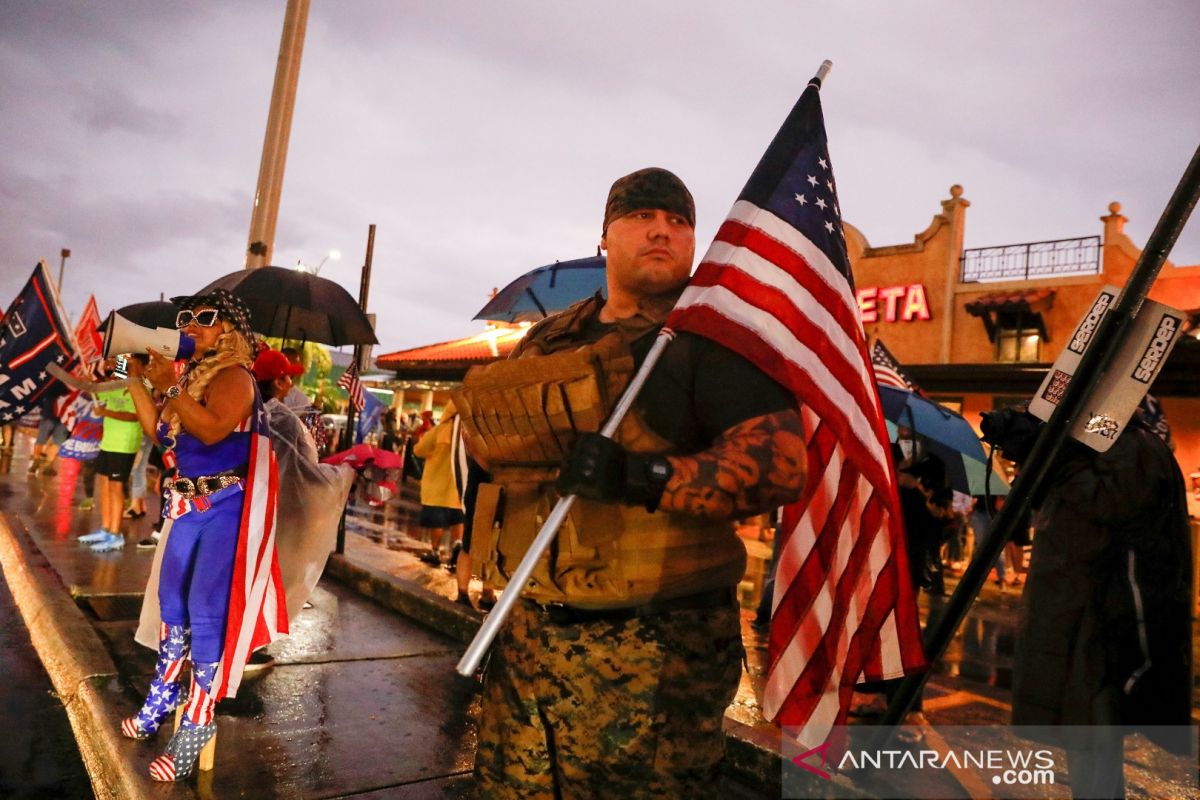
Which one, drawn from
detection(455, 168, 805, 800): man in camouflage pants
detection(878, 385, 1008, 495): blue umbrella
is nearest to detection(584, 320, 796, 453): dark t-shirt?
detection(455, 168, 805, 800): man in camouflage pants

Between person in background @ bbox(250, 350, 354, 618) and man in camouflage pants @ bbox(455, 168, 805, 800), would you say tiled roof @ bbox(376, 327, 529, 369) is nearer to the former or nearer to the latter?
person in background @ bbox(250, 350, 354, 618)

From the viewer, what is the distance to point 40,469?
1450 cm

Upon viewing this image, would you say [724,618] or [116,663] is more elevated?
[724,618]

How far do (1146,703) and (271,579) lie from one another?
3.72 m

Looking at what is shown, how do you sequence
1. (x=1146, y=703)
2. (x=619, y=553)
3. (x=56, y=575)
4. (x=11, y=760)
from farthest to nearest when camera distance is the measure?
1. (x=56, y=575)
2. (x=11, y=760)
3. (x=1146, y=703)
4. (x=619, y=553)

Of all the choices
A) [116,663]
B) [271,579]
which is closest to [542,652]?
[271,579]

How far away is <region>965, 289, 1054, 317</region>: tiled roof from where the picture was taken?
18031mm

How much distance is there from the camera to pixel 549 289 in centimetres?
675

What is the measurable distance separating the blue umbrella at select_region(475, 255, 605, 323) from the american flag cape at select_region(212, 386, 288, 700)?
3411mm

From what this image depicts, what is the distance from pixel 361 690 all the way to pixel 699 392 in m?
3.67

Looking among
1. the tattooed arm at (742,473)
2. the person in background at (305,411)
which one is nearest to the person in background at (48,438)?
the person in background at (305,411)

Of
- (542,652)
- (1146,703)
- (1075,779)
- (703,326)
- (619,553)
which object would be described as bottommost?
(1075,779)

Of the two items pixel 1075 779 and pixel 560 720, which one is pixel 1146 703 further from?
pixel 560 720

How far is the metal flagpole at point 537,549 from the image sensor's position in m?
1.52
